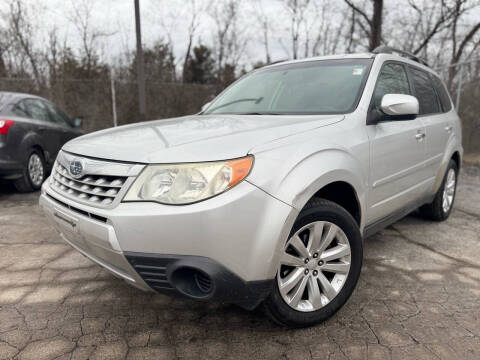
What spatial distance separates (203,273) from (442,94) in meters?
3.51

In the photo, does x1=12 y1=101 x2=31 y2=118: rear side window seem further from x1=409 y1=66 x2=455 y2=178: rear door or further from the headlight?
x1=409 y1=66 x2=455 y2=178: rear door

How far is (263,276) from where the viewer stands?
1.71 meters

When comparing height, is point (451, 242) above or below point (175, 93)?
below

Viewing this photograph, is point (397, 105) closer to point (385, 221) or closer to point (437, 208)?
point (385, 221)

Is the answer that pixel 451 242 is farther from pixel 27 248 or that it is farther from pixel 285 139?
pixel 27 248

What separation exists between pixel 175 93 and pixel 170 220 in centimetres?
1294

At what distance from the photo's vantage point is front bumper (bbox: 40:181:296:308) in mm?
1593

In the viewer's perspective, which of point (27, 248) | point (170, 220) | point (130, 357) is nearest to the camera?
point (170, 220)

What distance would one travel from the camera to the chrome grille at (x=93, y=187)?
1.75 metres

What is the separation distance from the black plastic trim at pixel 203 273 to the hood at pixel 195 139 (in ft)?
1.44

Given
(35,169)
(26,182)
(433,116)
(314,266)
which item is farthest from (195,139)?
(35,169)

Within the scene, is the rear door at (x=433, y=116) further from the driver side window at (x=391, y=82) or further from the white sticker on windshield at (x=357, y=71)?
the white sticker on windshield at (x=357, y=71)

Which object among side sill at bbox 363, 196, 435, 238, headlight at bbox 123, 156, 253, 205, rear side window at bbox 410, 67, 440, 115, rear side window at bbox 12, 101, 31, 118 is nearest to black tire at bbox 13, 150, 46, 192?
rear side window at bbox 12, 101, 31, 118

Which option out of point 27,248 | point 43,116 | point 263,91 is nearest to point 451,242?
point 263,91
